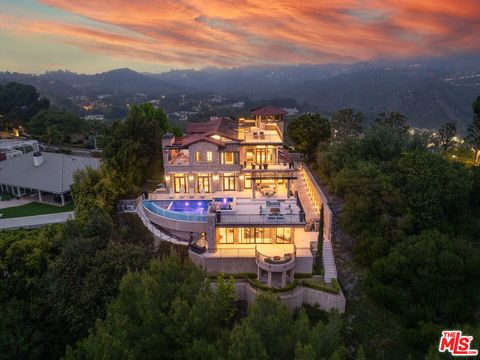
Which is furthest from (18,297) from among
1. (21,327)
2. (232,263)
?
(232,263)

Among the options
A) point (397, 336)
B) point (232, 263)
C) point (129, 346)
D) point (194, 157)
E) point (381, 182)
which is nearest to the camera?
point (129, 346)

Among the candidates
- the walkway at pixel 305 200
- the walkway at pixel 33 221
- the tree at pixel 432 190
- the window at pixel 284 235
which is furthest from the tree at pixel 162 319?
the tree at pixel 432 190

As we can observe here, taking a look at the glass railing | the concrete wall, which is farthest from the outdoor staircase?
the glass railing

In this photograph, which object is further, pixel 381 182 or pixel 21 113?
pixel 21 113

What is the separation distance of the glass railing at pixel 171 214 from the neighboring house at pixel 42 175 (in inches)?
497

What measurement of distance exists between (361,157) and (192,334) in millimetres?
28421

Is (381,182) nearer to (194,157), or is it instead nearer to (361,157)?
(361,157)

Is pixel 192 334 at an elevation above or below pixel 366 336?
above

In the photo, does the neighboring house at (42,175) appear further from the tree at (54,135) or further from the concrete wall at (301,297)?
the concrete wall at (301,297)

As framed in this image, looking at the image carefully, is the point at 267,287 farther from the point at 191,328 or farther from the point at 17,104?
the point at 17,104

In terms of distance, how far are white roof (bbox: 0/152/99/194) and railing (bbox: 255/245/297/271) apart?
2574cm

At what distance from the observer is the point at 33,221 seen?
3559 centimetres

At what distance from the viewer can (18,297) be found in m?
27.5

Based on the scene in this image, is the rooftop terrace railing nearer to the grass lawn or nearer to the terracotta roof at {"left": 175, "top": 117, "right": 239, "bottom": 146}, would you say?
the terracotta roof at {"left": 175, "top": 117, "right": 239, "bottom": 146}
